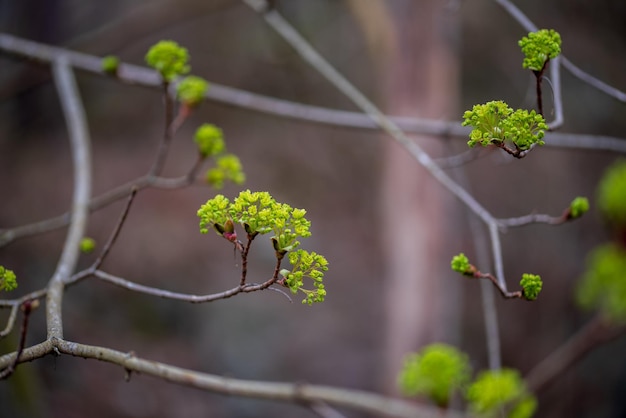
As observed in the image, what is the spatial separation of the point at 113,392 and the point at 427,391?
126 inches

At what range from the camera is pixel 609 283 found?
0.77m

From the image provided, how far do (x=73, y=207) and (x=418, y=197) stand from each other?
204 cm

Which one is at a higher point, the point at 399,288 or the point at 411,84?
the point at 411,84

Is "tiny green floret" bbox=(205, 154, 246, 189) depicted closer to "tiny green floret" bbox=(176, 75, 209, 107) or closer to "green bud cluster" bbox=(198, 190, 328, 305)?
"tiny green floret" bbox=(176, 75, 209, 107)

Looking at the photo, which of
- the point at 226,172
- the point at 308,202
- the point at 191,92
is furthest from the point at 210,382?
the point at 308,202

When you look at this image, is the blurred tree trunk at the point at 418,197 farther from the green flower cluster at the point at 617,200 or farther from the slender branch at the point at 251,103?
the green flower cluster at the point at 617,200

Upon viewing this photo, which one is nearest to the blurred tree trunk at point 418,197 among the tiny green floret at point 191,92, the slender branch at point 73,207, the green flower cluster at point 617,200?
the slender branch at point 73,207

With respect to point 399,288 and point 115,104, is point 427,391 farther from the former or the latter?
point 115,104

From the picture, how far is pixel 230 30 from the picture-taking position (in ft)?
22.4

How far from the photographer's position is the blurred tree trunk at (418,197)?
3.13m

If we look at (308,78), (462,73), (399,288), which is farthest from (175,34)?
(399,288)

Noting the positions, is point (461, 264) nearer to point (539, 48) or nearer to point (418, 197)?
point (539, 48)

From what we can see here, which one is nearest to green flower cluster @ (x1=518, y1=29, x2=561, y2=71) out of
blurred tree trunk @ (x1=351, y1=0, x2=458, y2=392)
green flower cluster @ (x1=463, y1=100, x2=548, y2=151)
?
green flower cluster @ (x1=463, y1=100, x2=548, y2=151)

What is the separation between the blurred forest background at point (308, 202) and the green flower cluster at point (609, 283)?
5.04 feet
